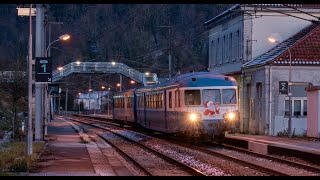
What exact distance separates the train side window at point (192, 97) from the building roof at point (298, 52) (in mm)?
11483

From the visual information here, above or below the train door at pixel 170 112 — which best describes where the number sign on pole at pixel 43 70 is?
above

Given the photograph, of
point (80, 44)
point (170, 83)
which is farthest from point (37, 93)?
point (80, 44)

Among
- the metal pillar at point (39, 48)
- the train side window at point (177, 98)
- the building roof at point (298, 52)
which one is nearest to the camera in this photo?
the metal pillar at point (39, 48)

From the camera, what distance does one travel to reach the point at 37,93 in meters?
28.1

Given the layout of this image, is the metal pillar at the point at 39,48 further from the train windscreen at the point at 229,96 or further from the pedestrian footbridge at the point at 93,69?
the pedestrian footbridge at the point at 93,69

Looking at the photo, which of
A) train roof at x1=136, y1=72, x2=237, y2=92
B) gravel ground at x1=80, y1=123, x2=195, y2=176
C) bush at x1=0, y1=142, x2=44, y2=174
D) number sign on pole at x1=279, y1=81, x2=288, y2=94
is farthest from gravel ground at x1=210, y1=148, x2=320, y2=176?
number sign on pole at x1=279, y1=81, x2=288, y2=94

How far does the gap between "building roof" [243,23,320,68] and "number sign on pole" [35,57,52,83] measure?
62.7ft

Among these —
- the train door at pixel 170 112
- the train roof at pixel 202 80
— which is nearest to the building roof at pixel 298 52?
the train door at pixel 170 112

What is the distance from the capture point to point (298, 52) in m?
40.2

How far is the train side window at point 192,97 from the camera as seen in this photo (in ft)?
92.5

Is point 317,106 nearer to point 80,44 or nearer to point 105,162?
point 105,162

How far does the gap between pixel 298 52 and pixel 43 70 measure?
857 inches

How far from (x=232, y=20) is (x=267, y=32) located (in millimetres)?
3833
